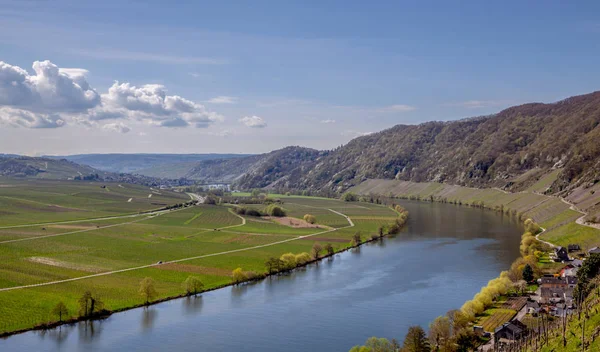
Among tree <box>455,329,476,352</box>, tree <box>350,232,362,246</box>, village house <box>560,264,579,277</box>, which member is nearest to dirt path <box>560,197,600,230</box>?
village house <box>560,264,579,277</box>

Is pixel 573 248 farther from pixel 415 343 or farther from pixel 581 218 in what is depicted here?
pixel 415 343

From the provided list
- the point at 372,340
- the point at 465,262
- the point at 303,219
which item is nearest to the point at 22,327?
the point at 372,340

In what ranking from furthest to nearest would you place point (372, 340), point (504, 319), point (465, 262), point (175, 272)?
point (465, 262), point (175, 272), point (504, 319), point (372, 340)

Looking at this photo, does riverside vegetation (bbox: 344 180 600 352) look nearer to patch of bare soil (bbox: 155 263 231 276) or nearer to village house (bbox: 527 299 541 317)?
village house (bbox: 527 299 541 317)

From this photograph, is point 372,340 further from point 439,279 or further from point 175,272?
point 175,272

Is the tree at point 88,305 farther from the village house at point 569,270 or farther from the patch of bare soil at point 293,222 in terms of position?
the patch of bare soil at point 293,222

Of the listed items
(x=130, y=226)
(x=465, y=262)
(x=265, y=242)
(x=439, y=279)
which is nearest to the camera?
(x=439, y=279)

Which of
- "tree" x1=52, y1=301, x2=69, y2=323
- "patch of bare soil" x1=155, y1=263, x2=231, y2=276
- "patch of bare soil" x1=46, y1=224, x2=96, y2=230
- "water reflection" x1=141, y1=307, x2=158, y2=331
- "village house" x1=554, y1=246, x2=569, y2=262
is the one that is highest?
"village house" x1=554, y1=246, x2=569, y2=262
